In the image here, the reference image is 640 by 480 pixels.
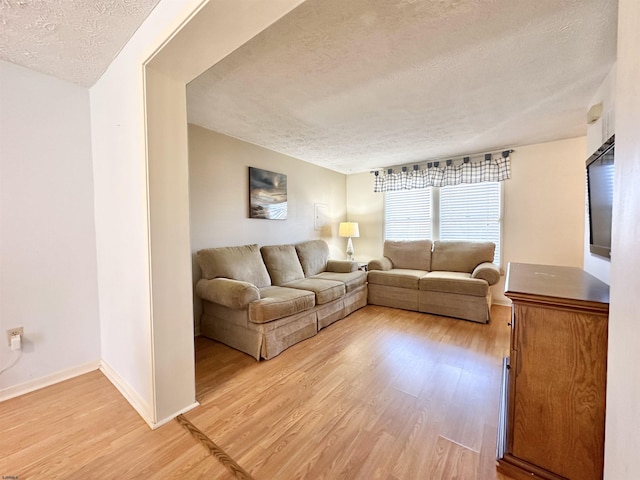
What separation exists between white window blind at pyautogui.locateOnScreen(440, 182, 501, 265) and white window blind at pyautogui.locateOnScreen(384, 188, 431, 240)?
0.25 meters

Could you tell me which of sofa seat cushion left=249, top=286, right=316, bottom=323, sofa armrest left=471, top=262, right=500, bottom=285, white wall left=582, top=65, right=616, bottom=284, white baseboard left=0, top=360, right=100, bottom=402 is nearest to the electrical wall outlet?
white baseboard left=0, top=360, right=100, bottom=402

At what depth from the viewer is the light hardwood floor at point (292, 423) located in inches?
47.9

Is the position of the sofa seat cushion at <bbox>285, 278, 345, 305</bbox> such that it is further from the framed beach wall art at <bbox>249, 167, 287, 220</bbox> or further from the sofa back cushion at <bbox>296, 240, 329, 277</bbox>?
the framed beach wall art at <bbox>249, 167, 287, 220</bbox>

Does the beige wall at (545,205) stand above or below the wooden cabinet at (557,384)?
above

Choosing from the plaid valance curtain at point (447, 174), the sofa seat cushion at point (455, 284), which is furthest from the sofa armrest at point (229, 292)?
the plaid valance curtain at point (447, 174)

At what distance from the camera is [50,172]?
185 centimetres

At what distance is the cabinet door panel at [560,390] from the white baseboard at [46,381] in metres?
2.85

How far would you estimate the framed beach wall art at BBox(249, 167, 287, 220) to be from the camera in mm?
3350

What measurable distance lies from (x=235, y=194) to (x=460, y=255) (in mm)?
3228

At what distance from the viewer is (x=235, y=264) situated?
279 centimetres

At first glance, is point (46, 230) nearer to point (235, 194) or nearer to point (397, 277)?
point (235, 194)

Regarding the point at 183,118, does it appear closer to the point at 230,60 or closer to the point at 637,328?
the point at 230,60

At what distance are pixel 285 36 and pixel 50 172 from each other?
6.27 feet

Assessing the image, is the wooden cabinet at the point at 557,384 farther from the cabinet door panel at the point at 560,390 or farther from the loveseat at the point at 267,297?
the loveseat at the point at 267,297
